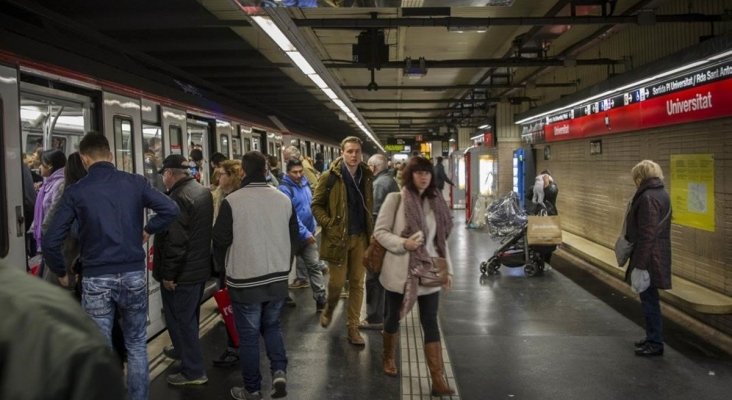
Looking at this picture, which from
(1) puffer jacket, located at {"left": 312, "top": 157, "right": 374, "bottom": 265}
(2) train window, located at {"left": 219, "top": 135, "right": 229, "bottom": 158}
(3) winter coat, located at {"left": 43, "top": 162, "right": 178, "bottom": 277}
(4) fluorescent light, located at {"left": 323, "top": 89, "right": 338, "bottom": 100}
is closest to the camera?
(3) winter coat, located at {"left": 43, "top": 162, "right": 178, "bottom": 277}

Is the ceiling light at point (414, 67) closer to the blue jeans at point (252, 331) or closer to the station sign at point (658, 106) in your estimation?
the station sign at point (658, 106)

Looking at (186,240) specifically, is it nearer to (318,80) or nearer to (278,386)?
(278,386)

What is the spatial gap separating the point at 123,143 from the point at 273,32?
5.34 ft

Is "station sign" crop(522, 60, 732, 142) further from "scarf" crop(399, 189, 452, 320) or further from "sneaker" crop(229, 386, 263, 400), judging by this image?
"sneaker" crop(229, 386, 263, 400)

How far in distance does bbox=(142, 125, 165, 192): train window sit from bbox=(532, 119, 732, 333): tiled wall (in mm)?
5598

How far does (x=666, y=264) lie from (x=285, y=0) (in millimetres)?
3780

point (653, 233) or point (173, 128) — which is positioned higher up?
point (173, 128)

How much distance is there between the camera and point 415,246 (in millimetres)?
4281

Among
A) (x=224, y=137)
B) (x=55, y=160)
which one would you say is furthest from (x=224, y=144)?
(x=55, y=160)

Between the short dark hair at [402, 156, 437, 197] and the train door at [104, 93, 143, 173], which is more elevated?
the train door at [104, 93, 143, 173]

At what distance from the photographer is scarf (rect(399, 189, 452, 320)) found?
438 cm

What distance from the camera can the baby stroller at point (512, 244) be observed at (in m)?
9.20

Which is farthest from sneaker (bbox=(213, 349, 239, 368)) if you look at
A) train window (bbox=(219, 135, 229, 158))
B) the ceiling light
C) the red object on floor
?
the ceiling light

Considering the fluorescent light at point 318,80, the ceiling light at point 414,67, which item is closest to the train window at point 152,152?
the fluorescent light at point 318,80
